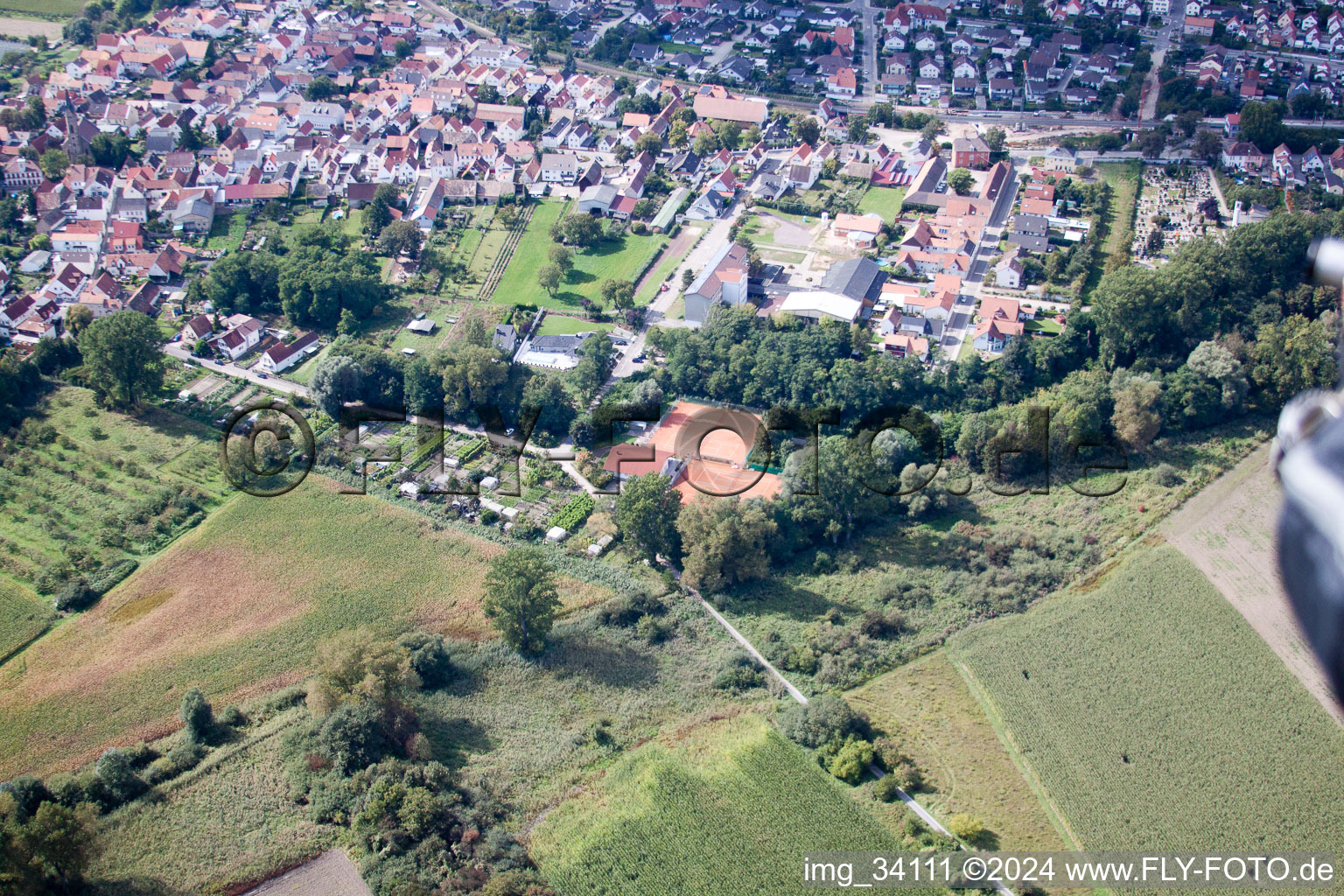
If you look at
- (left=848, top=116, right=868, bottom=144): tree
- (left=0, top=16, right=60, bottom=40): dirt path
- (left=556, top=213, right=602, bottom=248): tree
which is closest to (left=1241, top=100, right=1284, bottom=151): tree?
(left=848, top=116, right=868, bottom=144): tree

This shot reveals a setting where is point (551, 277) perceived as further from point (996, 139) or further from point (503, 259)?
point (996, 139)

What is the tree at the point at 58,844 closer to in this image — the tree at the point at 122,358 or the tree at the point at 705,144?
the tree at the point at 122,358

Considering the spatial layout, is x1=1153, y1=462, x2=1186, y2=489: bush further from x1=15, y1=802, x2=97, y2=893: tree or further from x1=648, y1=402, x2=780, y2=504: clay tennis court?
x1=15, y1=802, x2=97, y2=893: tree

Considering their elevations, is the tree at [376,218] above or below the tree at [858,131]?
below

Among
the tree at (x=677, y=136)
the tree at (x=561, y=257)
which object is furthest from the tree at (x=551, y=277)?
the tree at (x=677, y=136)

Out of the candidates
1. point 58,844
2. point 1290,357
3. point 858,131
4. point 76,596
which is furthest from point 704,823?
point 858,131

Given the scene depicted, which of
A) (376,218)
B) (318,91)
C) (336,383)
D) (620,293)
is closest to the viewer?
(336,383)
